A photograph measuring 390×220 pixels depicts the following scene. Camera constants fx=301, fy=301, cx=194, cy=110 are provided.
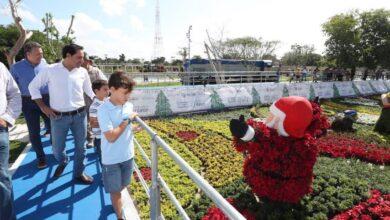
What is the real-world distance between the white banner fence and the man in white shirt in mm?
6829

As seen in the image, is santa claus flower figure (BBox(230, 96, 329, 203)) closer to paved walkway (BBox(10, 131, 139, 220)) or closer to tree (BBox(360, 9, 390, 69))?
paved walkway (BBox(10, 131, 139, 220))

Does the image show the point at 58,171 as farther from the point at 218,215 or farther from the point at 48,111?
the point at 218,215

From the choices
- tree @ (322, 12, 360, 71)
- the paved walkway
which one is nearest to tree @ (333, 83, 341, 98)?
tree @ (322, 12, 360, 71)

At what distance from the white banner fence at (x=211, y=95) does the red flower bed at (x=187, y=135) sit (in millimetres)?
3192

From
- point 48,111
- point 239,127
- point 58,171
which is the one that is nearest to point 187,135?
point 58,171

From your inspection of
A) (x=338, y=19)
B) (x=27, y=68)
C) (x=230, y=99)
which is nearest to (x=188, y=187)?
(x=27, y=68)

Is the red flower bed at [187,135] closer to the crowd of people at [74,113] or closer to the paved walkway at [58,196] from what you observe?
the crowd of people at [74,113]

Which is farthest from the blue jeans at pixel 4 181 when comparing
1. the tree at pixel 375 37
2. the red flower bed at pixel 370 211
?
the tree at pixel 375 37

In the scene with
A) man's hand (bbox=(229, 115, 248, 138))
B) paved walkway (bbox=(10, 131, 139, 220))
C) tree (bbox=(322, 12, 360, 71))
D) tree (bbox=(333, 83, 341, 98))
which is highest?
tree (bbox=(322, 12, 360, 71))

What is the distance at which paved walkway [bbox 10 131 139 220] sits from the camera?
410 cm

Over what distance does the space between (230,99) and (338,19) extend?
20619 mm

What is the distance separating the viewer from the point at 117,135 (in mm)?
3092

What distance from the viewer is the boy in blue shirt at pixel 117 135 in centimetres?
312

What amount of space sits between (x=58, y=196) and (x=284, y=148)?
342cm
